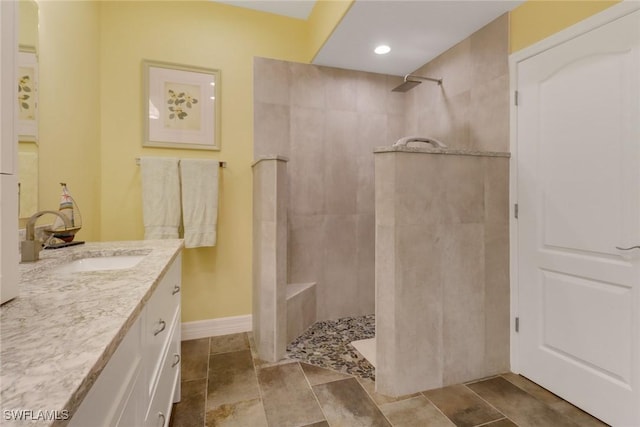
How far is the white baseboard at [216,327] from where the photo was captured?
2.54 m

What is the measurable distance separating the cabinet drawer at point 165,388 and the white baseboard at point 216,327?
0.99 m

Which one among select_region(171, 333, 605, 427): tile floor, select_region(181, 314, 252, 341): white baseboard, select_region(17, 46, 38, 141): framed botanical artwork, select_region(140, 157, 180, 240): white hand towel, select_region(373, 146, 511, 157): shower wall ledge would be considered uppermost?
select_region(17, 46, 38, 141): framed botanical artwork

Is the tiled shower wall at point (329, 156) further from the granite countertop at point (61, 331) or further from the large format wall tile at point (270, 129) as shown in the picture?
the granite countertop at point (61, 331)

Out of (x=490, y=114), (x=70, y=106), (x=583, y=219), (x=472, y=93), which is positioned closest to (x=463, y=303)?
(x=583, y=219)

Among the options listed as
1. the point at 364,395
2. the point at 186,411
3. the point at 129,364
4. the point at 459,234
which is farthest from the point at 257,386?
the point at 459,234

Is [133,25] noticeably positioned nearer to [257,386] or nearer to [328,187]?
[328,187]

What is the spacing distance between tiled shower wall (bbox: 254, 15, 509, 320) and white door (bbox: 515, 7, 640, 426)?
667 mm

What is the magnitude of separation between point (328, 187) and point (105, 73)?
1985 mm

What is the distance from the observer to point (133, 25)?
7.88 feet

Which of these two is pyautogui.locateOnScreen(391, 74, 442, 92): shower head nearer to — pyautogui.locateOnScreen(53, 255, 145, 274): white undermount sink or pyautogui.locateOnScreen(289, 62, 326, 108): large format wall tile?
pyautogui.locateOnScreen(289, 62, 326, 108): large format wall tile

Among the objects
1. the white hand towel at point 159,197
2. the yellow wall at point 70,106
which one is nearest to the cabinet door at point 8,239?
the yellow wall at point 70,106

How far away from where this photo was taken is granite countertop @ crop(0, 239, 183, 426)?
426mm

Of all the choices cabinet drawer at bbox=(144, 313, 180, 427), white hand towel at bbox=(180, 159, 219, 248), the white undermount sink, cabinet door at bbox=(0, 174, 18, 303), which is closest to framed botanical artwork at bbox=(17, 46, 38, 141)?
the white undermount sink

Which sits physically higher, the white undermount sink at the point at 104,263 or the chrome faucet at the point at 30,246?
the chrome faucet at the point at 30,246
